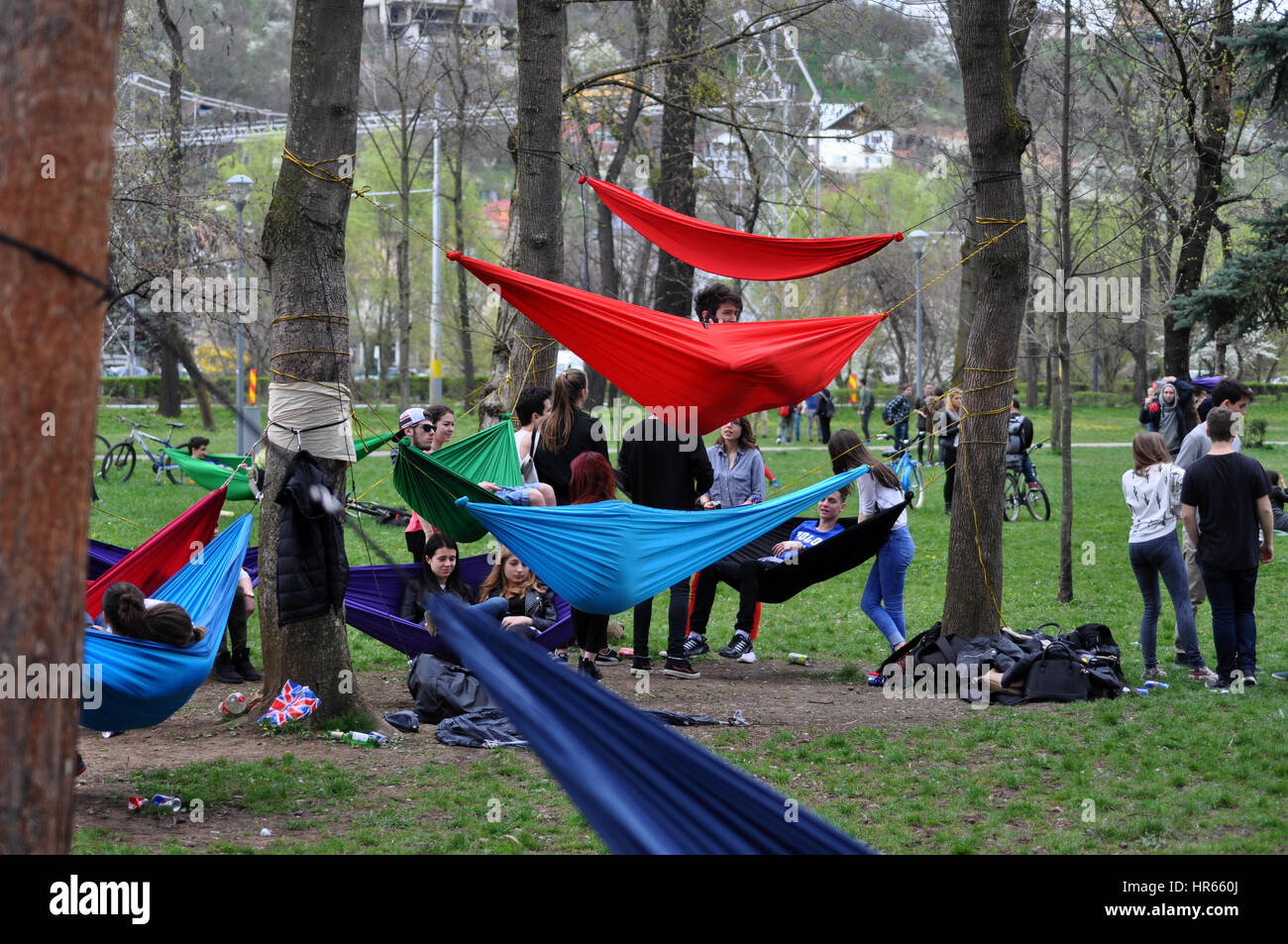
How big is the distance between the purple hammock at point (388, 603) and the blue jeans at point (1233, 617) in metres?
3.58

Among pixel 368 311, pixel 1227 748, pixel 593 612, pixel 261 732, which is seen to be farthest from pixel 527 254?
pixel 368 311

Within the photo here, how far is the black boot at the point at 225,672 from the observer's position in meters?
7.20

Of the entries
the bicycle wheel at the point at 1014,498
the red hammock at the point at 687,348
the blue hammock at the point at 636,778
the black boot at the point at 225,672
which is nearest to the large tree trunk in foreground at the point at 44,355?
the blue hammock at the point at 636,778

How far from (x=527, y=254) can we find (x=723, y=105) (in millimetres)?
6243

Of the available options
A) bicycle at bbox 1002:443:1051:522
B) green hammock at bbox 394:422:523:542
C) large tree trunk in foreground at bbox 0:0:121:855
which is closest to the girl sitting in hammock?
green hammock at bbox 394:422:523:542

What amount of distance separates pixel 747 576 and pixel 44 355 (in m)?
5.51

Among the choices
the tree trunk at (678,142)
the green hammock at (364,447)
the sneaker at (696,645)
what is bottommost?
the sneaker at (696,645)

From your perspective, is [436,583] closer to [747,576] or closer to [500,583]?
[500,583]

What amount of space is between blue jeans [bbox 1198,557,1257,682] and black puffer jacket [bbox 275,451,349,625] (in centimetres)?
468

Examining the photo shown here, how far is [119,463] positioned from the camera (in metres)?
18.6

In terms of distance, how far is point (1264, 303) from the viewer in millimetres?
9766

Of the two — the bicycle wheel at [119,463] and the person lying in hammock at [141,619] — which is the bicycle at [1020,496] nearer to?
the person lying in hammock at [141,619]

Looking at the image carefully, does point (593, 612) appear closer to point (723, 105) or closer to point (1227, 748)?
point (1227, 748)
